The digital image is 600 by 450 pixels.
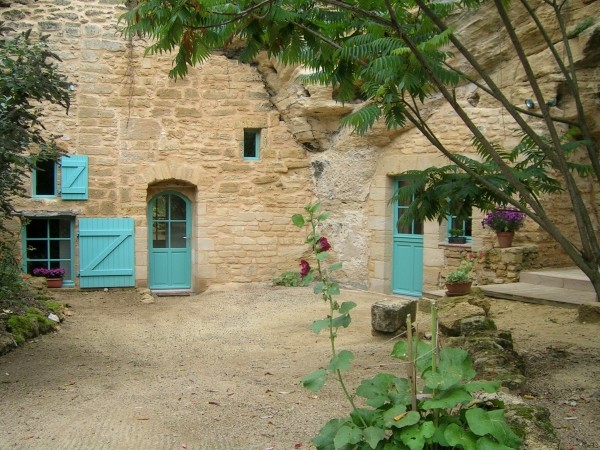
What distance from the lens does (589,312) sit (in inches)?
283

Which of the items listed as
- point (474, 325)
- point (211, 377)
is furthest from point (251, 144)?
point (474, 325)

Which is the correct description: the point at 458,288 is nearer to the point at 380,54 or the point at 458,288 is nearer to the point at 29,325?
the point at 380,54

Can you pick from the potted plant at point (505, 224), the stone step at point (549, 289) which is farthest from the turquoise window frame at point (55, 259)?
the potted plant at point (505, 224)

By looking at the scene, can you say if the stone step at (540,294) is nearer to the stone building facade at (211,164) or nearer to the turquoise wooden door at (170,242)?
the stone building facade at (211,164)

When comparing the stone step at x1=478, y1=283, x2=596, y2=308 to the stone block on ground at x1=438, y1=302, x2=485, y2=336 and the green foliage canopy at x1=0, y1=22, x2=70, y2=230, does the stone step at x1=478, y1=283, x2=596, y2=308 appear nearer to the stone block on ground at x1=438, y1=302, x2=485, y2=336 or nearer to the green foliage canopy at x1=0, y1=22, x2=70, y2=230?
the stone block on ground at x1=438, y1=302, x2=485, y2=336

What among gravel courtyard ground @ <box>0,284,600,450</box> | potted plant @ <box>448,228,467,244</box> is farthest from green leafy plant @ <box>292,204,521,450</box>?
potted plant @ <box>448,228,467,244</box>

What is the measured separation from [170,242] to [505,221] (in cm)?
613

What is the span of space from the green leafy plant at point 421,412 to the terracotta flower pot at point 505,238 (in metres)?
6.99

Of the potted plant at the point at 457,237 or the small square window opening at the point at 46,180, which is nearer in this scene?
the potted plant at the point at 457,237

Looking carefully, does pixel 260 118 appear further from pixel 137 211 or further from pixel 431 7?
pixel 431 7

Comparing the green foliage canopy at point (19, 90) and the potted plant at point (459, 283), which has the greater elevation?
the green foliage canopy at point (19, 90)

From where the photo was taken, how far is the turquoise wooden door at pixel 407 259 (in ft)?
37.1

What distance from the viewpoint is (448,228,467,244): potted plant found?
1059 cm

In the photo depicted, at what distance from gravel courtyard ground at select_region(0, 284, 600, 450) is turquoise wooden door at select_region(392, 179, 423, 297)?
6.41ft
